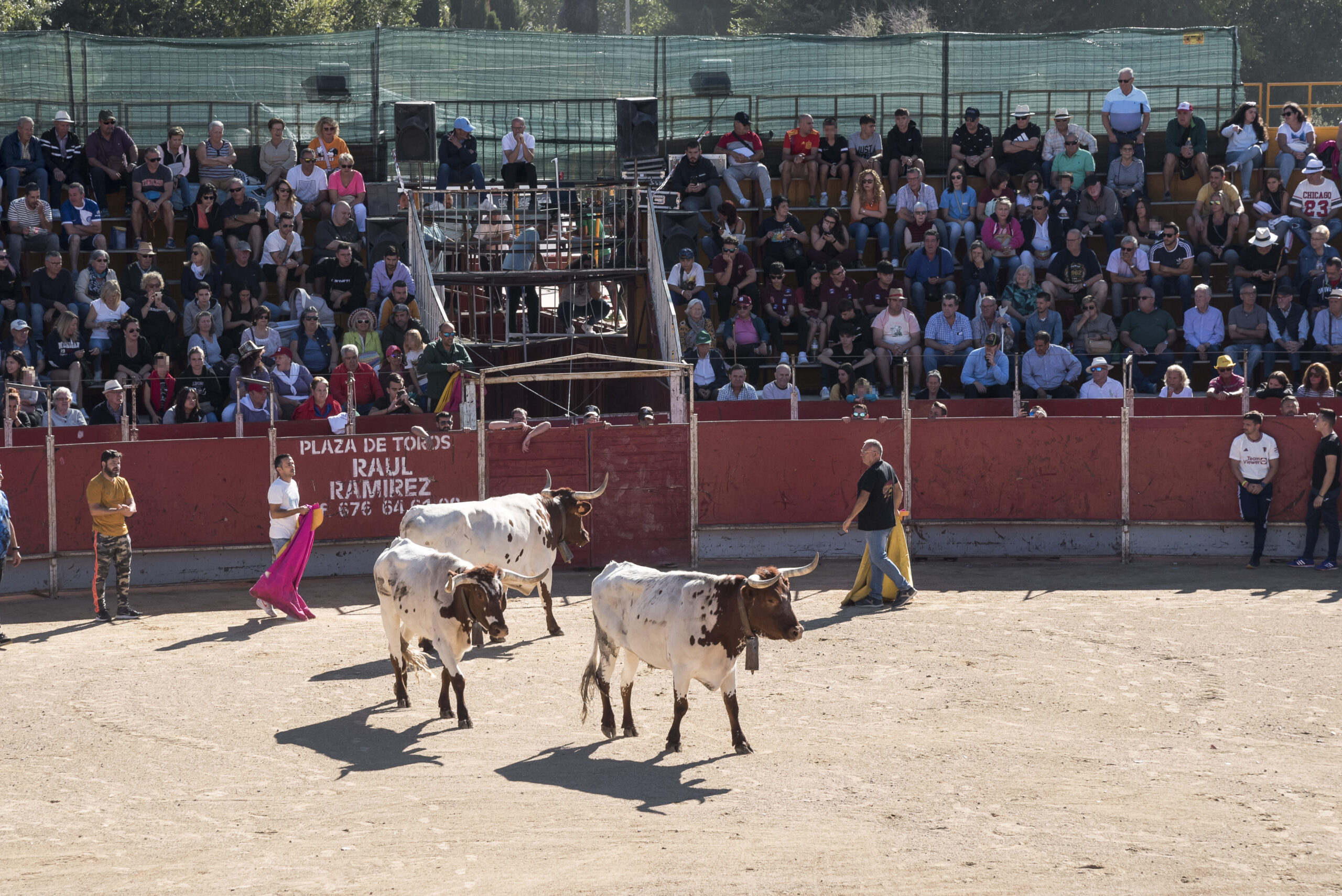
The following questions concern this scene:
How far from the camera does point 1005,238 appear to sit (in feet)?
76.9

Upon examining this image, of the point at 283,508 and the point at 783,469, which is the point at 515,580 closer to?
the point at 283,508

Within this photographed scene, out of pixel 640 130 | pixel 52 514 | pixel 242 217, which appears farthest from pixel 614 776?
pixel 640 130

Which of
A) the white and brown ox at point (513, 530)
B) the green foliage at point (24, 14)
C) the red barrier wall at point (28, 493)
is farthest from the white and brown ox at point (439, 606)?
the green foliage at point (24, 14)

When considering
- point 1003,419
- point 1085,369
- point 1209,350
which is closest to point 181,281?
point 1003,419

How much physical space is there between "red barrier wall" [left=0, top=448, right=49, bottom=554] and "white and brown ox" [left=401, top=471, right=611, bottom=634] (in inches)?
206

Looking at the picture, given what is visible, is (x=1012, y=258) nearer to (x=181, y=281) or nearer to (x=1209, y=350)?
(x=1209, y=350)

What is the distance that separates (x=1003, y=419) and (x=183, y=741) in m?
11.0

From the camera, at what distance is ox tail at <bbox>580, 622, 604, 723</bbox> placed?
11.4m

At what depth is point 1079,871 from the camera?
27.7 feet

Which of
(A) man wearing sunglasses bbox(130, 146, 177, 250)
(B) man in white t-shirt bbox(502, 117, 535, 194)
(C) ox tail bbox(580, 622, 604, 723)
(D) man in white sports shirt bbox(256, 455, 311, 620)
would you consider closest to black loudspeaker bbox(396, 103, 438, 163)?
(B) man in white t-shirt bbox(502, 117, 535, 194)

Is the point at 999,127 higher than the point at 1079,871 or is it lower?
higher

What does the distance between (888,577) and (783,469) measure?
2.80 meters

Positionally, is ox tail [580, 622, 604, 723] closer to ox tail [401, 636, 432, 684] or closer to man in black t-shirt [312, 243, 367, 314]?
ox tail [401, 636, 432, 684]

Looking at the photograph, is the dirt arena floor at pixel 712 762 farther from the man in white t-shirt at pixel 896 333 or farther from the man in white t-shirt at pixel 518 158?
the man in white t-shirt at pixel 518 158
